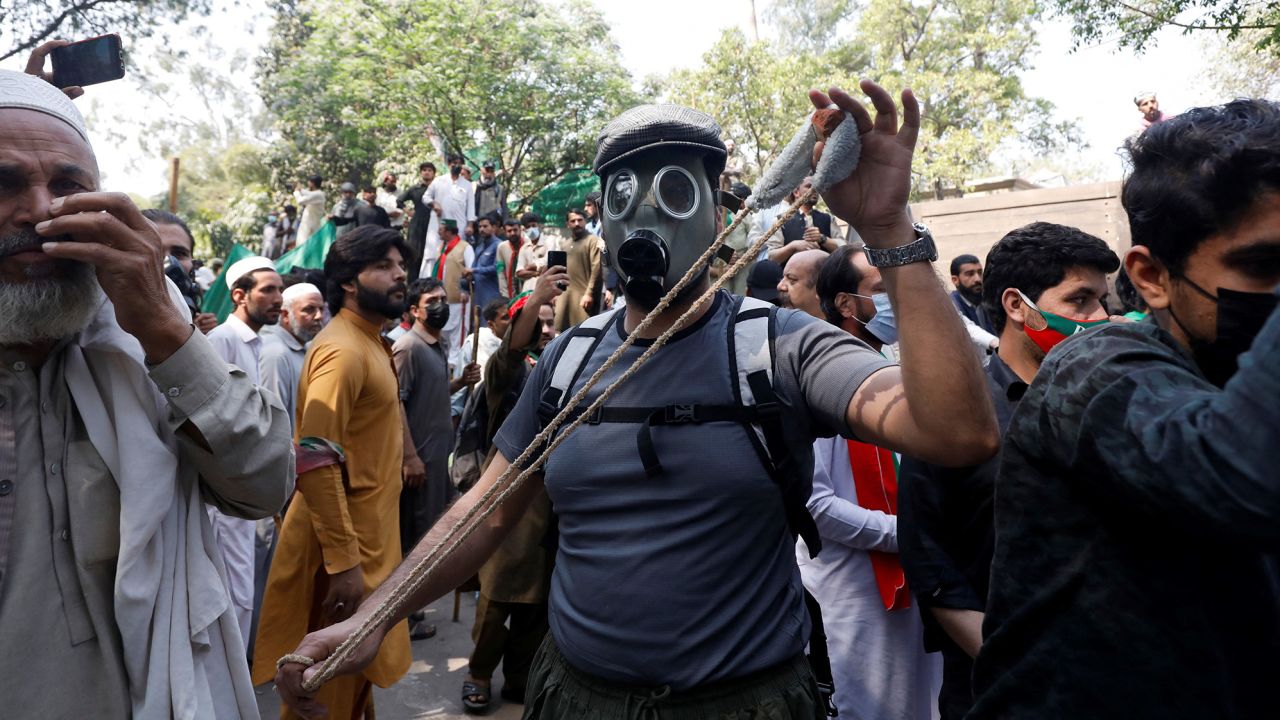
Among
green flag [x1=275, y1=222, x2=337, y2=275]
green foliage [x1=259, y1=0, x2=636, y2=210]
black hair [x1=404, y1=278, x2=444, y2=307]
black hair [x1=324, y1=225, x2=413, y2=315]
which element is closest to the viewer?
black hair [x1=324, y1=225, x2=413, y2=315]

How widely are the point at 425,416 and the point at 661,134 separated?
390cm

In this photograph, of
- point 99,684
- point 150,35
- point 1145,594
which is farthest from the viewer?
point 150,35

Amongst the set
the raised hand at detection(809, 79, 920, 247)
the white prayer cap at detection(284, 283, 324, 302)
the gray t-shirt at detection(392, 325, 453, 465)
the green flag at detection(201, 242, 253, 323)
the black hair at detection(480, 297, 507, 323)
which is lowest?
the green flag at detection(201, 242, 253, 323)

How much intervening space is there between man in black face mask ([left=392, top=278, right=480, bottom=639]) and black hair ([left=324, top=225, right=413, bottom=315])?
1.01 m

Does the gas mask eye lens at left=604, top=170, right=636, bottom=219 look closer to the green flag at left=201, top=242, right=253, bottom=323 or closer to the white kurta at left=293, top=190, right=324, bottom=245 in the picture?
the green flag at left=201, top=242, right=253, bottom=323

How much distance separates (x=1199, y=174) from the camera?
124 centimetres

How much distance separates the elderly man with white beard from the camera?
1683 mm

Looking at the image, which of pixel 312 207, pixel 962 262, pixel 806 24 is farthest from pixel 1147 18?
pixel 806 24

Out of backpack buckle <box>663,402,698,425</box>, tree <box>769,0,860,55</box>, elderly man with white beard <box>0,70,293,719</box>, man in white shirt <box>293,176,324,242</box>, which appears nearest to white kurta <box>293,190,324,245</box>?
man in white shirt <box>293,176,324,242</box>

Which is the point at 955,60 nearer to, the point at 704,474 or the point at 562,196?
the point at 562,196

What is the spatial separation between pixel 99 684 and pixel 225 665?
26 centimetres

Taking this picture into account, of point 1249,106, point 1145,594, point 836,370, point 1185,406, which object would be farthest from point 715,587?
point 1249,106

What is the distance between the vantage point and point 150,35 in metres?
15.9

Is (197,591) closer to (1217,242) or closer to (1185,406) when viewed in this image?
(1185,406)
